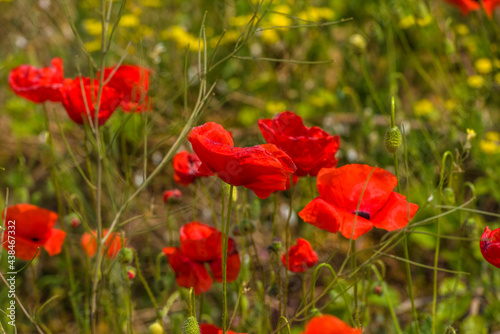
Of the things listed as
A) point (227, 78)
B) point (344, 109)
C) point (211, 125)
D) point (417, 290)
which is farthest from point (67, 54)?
point (211, 125)

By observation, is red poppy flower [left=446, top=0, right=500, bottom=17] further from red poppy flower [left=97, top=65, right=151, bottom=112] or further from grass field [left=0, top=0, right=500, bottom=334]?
red poppy flower [left=97, top=65, right=151, bottom=112]

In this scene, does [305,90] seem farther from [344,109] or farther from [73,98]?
[73,98]

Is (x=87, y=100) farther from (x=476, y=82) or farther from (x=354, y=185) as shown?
(x=476, y=82)

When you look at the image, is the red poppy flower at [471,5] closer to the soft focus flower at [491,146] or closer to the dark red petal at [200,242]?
the soft focus flower at [491,146]

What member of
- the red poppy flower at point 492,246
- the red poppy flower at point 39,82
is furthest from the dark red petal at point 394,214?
the red poppy flower at point 39,82

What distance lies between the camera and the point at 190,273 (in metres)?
1.14

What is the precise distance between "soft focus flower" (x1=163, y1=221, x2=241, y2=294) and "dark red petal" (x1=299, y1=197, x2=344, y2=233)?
9.7 inches

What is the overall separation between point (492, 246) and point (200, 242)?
531 mm

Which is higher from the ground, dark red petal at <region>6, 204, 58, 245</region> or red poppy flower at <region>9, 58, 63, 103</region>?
red poppy flower at <region>9, 58, 63, 103</region>

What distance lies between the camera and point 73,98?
1.25 m

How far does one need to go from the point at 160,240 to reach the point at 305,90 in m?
1.04

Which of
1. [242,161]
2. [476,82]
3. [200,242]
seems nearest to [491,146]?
[476,82]

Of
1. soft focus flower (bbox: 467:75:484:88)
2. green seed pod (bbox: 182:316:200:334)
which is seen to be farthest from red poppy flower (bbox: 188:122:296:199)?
soft focus flower (bbox: 467:75:484:88)

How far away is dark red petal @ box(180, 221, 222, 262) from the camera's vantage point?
114 centimetres
